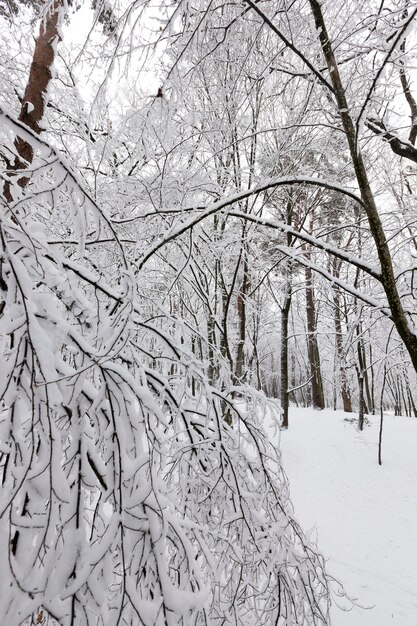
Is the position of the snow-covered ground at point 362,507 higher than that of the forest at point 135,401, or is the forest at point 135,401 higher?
the forest at point 135,401

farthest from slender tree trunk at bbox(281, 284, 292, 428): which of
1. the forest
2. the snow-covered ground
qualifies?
the forest

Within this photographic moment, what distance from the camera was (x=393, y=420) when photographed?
11.6m

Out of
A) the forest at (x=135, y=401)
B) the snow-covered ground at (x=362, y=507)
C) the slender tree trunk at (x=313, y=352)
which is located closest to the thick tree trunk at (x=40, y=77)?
the forest at (x=135, y=401)

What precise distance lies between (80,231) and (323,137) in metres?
6.65

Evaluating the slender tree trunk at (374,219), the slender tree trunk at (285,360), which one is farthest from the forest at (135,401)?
the slender tree trunk at (285,360)

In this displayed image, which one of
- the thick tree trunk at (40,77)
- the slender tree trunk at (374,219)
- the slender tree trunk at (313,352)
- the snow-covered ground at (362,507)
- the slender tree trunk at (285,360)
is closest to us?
the slender tree trunk at (374,219)

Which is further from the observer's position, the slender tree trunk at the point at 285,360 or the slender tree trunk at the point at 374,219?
the slender tree trunk at the point at 285,360

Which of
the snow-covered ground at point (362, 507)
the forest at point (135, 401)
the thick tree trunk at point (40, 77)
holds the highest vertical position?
the thick tree trunk at point (40, 77)

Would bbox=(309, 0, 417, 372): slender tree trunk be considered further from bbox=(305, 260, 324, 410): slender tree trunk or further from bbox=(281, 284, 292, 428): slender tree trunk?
bbox=(305, 260, 324, 410): slender tree trunk

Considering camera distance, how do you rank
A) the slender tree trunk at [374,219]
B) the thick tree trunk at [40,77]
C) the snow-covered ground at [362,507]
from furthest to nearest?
the snow-covered ground at [362,507]
the thick tree trunk at [40,77]
the slender tree trunk at [374,219]

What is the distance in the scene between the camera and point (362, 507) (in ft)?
22.1

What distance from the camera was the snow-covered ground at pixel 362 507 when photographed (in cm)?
440

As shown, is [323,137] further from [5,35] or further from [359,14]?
[5,35]

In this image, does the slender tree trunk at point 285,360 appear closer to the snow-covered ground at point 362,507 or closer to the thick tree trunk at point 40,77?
the snow-covered ground at point 362,507
